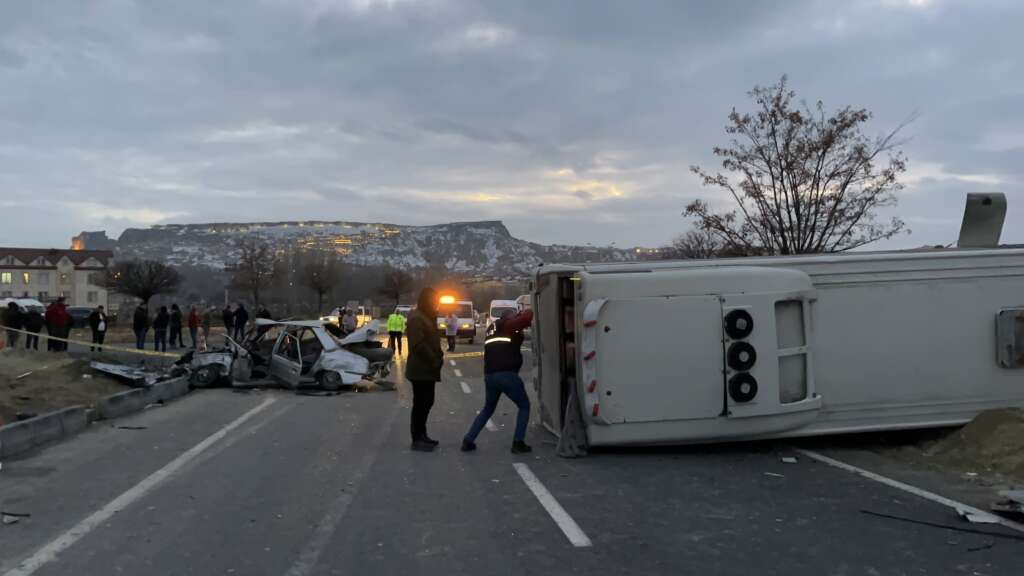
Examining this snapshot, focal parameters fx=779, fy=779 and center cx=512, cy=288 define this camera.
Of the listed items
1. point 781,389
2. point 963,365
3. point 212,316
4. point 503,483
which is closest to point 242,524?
point 503,483

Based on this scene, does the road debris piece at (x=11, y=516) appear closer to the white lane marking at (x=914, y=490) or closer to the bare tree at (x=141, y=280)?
the white lane marking at (x=914, y=490)

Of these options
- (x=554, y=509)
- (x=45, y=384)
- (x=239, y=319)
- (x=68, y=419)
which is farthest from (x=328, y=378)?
(x=239, y=319)

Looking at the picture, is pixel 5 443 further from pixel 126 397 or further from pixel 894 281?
pixel 894 281

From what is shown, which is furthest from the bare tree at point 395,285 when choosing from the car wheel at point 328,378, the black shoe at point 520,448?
the black shoe at point 520,448

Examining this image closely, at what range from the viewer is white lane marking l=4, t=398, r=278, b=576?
5.16 metres

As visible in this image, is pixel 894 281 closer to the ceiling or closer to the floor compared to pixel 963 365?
closer to the ceiling

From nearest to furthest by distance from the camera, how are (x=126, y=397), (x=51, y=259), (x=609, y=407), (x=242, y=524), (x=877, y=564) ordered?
(x=877, y=564), (x=242, y=524), (x=609, y=407), (x=126, y=397), (x=51, y=259)

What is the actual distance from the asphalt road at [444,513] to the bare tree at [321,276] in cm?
7160

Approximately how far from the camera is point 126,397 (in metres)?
12.7

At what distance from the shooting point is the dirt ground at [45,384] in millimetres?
11898

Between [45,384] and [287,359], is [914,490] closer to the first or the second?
[287,359]

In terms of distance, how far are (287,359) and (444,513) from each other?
1071cm

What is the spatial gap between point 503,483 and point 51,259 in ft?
406

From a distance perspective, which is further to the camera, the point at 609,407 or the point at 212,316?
the point at 212,316
